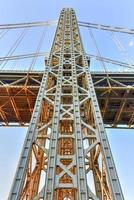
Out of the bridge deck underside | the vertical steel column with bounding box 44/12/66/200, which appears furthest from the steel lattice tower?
the bridge deck underside

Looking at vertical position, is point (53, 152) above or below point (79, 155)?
above

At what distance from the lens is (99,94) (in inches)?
539

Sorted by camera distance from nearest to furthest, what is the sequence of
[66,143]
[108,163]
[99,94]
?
[108,163] < [66,143] < [99,94]

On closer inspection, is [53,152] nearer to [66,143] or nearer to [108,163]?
[108,163]

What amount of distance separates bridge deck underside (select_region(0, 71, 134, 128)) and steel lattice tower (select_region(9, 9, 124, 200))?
2160mm

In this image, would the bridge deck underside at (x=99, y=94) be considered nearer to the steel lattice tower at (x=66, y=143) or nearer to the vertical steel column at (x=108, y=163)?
the steel lattice tower at (x=66, y=143)

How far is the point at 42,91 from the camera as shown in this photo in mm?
9094

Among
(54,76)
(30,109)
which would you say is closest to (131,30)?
(30,109)

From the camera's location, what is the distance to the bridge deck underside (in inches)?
525

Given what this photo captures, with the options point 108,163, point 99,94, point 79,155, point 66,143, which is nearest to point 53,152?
point 79,155

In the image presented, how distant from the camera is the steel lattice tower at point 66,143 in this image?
5.60 meters

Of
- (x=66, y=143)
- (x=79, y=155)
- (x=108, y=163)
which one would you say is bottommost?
(x=108, y=163)

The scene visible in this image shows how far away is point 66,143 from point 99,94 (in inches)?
167

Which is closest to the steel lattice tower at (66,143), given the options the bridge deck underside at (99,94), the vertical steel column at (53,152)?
the vertical steel column at (53,152)
